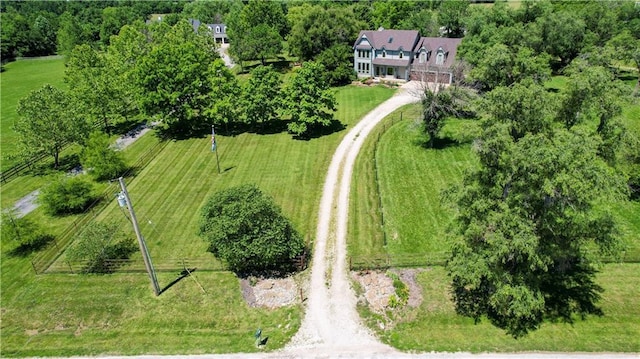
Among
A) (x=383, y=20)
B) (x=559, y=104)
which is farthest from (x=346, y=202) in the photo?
(x=383, y=20)

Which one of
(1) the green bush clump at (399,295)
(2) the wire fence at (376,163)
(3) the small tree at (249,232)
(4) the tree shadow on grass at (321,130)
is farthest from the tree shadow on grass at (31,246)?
(4) the tree shadow on grass at (321,130)

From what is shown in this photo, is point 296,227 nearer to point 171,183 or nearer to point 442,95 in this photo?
point 171,183

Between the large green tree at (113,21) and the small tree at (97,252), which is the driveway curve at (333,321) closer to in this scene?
the small tree at (97,252)

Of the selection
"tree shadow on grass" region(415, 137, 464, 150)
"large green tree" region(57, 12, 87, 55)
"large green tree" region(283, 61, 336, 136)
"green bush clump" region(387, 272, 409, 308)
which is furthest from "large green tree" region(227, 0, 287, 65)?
"green bush clump" region(387, 272, 409, 308)

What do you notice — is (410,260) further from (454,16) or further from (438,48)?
(454,16)

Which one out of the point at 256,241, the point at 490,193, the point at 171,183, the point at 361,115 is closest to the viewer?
the point at 490,193

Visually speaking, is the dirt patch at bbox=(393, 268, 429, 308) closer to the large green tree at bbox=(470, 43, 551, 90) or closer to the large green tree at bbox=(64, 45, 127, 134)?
the large green tree at bbox=(470, 43, 551, 90)

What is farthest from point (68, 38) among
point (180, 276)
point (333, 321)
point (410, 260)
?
point (333, 321)
